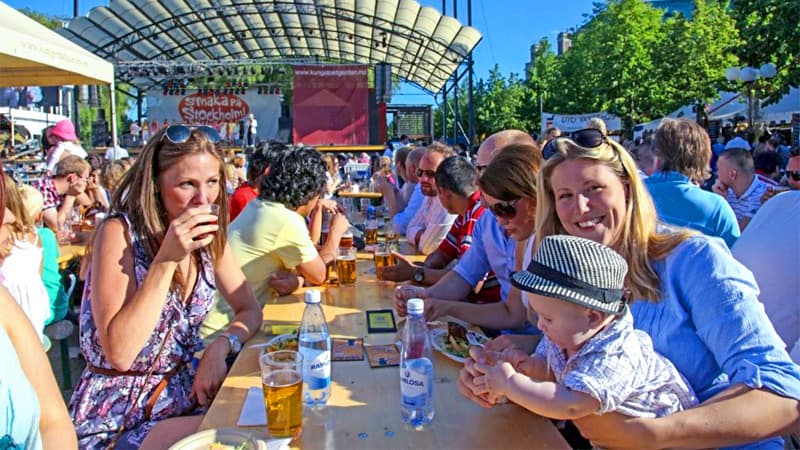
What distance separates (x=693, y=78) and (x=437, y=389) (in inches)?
902

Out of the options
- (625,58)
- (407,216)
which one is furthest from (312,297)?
(625,58)

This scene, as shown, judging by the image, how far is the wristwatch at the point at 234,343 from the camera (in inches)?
77.6

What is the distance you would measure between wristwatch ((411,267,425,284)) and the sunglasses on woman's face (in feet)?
3.24

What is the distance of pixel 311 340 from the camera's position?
5.48ft

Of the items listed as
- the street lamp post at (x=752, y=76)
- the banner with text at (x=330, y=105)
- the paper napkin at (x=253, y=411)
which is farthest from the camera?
the banner with text at (x=330, y=105)

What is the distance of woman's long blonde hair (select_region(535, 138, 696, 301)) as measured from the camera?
1.49 m

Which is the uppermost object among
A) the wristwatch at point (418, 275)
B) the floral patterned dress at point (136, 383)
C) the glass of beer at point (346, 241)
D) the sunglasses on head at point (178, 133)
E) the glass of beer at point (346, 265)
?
the sunglasses on head at point (178, 133)

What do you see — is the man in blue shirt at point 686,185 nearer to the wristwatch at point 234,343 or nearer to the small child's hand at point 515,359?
the small child's hand at point 515,359

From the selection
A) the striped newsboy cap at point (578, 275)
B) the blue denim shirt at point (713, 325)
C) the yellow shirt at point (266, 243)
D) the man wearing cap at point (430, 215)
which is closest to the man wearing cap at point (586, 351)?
the striped newsboy cap at point (578, 275)

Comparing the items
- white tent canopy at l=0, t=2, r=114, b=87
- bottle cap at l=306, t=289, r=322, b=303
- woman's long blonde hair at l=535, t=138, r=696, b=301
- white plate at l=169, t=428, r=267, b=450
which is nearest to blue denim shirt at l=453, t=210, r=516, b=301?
woman's long blonde hair at l=535, t=138, r=696, b=301

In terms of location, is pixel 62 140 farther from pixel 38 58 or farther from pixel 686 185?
pixel 686 185

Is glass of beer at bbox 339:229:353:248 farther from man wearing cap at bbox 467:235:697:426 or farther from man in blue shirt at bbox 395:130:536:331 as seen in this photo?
man wearing cap at bbox 467:235:697:426

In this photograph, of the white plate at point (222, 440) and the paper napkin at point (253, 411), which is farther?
the paper napkin at point (253, 411)

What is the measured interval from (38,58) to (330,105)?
16.4m
